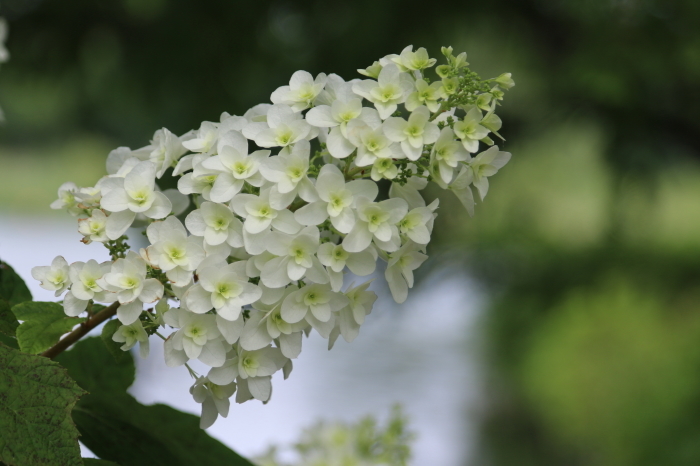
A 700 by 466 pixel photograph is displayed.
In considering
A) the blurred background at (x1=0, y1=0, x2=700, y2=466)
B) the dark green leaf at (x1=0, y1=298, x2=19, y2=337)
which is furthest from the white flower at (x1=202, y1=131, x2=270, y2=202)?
the blurred background at (x1=0, y1=0, x2=700, y2=466)

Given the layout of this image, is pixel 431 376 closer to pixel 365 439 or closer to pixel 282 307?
pixel 365 439

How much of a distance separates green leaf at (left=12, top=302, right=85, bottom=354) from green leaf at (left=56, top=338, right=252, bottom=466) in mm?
44

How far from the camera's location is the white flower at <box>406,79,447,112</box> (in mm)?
284

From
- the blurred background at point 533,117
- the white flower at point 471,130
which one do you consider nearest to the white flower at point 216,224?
the white flower at point 471,130

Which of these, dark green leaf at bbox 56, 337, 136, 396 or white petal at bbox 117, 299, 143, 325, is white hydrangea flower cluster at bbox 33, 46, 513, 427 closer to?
white petal at bbox 117, 299, 143, 325

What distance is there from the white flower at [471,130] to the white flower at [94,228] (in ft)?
0.53

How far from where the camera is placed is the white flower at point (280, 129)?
28cm

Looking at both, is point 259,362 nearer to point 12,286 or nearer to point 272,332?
point 272,332

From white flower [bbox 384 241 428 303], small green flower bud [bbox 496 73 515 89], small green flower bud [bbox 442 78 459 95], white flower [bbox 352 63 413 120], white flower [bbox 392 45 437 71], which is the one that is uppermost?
small green flower bud [bbox 496 73 515 89]

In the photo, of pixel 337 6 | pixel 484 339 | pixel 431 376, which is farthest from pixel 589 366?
pixel 337 6

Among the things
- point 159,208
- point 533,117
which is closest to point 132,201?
point 159,208

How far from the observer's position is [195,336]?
27cm

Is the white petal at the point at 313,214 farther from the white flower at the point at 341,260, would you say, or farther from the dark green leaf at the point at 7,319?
the dark green leaf at the point at 7,319

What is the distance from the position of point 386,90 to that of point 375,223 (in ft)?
0.19
